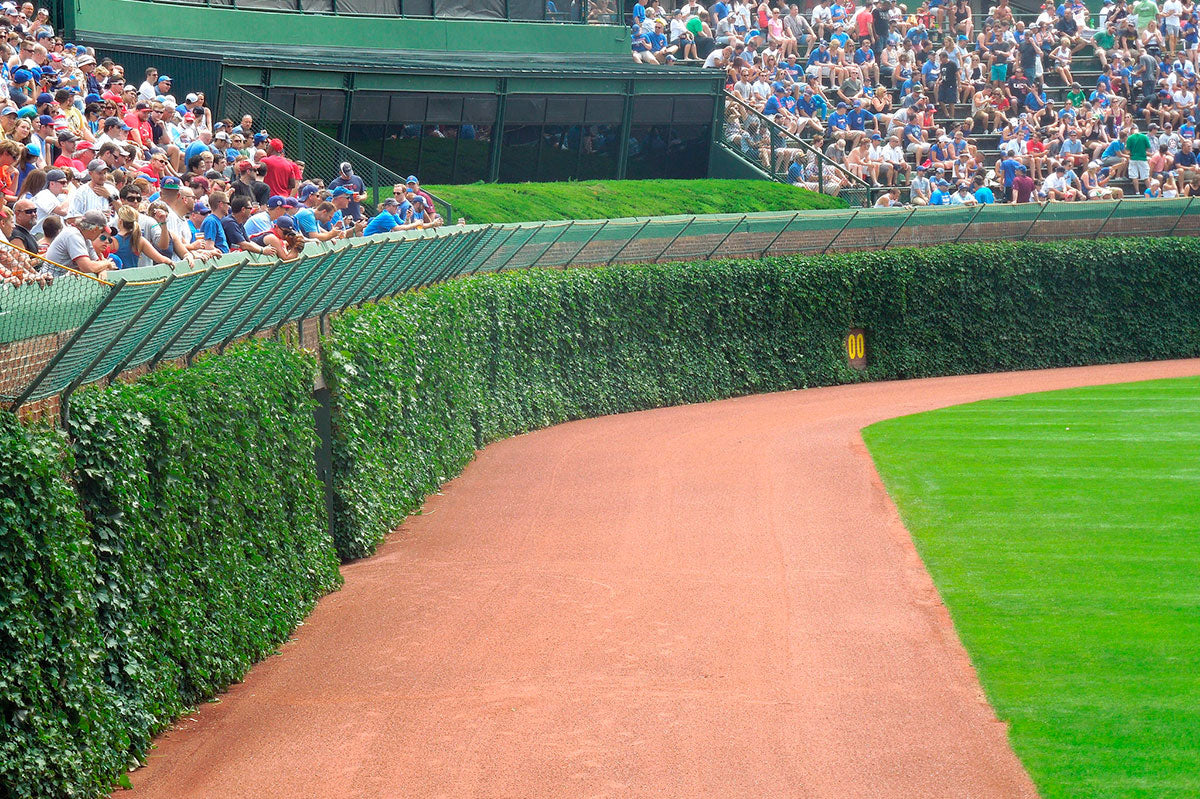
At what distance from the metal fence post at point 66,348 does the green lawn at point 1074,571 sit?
5.78m

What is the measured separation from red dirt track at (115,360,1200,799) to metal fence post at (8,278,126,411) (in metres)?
2.48

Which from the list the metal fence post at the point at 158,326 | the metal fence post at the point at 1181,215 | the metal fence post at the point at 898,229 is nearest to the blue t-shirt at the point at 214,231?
the metal fence post at the point at 158,326

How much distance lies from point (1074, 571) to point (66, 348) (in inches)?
365

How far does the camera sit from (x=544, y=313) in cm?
2283

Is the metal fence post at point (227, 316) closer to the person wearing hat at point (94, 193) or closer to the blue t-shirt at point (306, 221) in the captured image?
the person wearing hat at point (94, 193)

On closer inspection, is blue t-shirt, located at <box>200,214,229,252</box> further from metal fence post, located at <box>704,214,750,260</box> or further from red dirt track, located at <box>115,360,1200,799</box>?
metal fence post, located at <box>704,214,750,260</box>

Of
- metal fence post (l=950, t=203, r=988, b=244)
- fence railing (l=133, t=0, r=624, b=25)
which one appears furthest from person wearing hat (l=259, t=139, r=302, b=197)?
metal fence post (l=950, t=203, r=988, b=244)

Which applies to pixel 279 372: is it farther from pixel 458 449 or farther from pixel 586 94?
pixel 586 94

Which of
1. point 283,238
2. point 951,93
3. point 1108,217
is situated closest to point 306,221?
point 283,238

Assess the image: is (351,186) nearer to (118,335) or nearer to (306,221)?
(306,221)

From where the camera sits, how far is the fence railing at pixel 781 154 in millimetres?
34844

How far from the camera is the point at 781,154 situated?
117 feet

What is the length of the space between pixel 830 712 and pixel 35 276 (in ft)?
19.1

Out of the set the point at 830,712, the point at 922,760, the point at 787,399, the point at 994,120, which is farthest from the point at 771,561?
the point at 994,120
